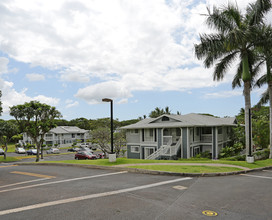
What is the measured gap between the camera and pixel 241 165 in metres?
14.9

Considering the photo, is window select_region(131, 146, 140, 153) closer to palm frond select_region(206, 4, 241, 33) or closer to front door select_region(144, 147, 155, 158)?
front door select_region(144, 147, 155, 158)

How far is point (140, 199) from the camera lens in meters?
7.68

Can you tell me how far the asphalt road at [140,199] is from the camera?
6.34 metres

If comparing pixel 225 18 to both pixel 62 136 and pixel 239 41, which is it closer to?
pixel 239 41

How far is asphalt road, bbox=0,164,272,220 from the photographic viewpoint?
634cm

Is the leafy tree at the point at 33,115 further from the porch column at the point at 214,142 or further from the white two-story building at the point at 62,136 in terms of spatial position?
the white two-story building at the point at 62,136

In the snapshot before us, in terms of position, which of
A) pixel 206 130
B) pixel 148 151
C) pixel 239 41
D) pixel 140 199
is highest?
pixel 239 41

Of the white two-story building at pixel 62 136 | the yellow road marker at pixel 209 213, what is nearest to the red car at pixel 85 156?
the yellow road marker at pixel 209 213

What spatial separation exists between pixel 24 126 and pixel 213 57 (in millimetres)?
27317

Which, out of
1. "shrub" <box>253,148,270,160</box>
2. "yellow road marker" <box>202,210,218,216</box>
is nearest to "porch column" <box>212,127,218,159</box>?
"shrub" <box>253,148,270,160</box>

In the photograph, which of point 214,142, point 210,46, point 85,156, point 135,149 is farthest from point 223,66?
→ point 85,156

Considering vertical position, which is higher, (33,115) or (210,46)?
(210,46)

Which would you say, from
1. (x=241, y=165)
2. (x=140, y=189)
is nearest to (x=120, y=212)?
(x=140, y=189)

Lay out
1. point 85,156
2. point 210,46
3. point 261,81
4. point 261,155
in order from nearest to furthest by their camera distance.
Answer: point 210,46 → point 261,155 → point 261,81 → point 85,156
